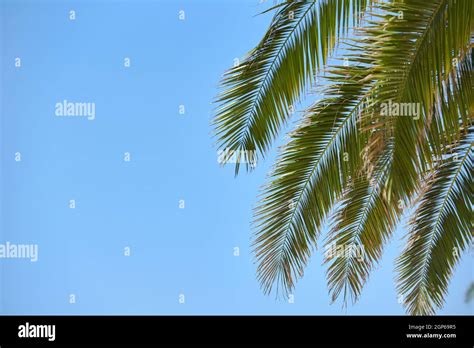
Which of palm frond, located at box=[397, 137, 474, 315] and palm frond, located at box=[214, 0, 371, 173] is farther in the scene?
palm frond, located at box=[397, 137, 474, 315]

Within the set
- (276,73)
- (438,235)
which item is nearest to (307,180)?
(276,73)

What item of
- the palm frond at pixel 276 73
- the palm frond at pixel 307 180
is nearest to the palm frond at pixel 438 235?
the palm frond at pixel 307 180

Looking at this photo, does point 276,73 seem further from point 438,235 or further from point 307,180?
point 438,235

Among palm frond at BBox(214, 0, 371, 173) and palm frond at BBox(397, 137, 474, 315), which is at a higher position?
palm frond at BBox(214, 0, 371, 173)

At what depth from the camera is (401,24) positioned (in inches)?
158

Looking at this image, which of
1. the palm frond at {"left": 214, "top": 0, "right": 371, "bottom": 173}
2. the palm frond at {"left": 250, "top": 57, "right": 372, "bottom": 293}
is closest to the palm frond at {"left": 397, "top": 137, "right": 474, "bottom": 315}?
the palm frond at {"left": 250, "top": 57, "right": 372, "bottom": 293}

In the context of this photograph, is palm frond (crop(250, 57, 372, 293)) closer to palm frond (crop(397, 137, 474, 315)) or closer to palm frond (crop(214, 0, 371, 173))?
palm frond (crop(214, 0, 371, 173))

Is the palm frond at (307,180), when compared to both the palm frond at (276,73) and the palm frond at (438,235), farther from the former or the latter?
the palm frond at (438,235)

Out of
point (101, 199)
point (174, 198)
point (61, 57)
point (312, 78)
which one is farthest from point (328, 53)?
point (61, 57)

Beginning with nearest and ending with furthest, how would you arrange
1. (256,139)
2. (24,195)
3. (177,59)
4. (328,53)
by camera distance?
(328,53), (256,139), (24,195), (177,59)
